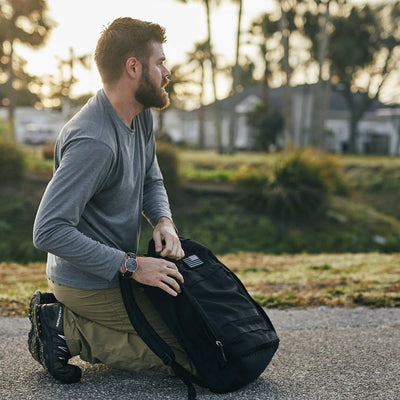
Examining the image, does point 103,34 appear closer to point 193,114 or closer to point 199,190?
point 199,190

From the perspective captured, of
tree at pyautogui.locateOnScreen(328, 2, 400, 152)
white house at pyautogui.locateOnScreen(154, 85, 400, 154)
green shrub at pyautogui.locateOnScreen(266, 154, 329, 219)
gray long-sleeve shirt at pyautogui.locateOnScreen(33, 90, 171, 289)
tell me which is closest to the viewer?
gray long-sleeve shirt at pyautogui.locateOnScreen(33, 90, 171, 289)

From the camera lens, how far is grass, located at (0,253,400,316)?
4391 millimetres

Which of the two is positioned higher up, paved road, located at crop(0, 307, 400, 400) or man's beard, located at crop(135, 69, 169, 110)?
man's beard, located at crop(135, 69, 169, 110)

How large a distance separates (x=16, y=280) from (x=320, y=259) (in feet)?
13.7

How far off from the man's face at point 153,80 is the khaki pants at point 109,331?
882 millimetres

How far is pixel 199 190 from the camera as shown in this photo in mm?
12289

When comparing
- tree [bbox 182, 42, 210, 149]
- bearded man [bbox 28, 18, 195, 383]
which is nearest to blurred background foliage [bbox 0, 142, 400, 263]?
bearded man [bbox 28, 18, 195, 383]

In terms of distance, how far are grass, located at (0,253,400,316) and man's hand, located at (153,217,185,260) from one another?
173cm

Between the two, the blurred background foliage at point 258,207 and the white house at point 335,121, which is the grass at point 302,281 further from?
the white house at point 335,121

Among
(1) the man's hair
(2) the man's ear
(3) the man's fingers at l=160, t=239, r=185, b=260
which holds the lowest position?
(3) the man's fingers at l=160, t=239, r=185, b=260

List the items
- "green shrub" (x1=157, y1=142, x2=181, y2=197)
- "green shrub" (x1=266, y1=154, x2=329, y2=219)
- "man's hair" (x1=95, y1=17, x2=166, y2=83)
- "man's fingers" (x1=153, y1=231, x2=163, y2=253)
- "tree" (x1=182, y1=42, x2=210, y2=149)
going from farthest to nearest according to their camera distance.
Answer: "tree" (x1=182, y1=42, x2=210, y2=149)
"green shrub" (x1=157, y1=142, x2=181, y2=197)
"green shrub" (x1=266, y1=154, x2=329, y2=219)
"man's fingers" (x1=153, y1=231, x2=163, y2=253)
"man's hair" (x1=95, y1=17, x2=166, y2=83)

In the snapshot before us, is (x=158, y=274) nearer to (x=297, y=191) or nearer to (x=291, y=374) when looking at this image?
(x=291, y=374)

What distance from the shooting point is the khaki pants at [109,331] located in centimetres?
264

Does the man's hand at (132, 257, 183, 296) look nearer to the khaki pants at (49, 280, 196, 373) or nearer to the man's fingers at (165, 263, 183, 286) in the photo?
the man's fingers at (165, 263, 183, 286)
